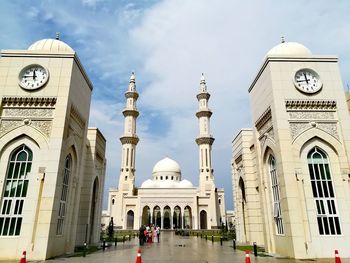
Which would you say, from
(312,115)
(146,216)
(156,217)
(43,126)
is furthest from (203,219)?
(43,126)

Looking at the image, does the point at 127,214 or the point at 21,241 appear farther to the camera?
the point at 127,214

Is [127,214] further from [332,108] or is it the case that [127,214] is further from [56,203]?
[332,108]

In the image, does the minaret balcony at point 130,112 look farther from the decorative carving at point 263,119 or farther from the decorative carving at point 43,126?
the decorative carving at point 43,126

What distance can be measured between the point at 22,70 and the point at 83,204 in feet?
29.3

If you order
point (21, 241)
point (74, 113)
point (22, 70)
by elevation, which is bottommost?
point (21, 241)

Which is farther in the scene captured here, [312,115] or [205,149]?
[205,149]

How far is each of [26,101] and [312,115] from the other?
1392 centimetres

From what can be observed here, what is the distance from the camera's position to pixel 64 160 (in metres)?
13.4

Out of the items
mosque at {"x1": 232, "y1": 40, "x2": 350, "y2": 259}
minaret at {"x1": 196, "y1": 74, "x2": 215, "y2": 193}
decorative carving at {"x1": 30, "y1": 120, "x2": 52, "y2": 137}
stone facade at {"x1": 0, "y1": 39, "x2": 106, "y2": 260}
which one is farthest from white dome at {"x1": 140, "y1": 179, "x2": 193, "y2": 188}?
decorative carving at {"x1": 30, "y1": 120, "x2": 52, "y2": 137}

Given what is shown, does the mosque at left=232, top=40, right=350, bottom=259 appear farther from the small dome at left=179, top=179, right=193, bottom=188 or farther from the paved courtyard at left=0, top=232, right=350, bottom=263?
the small dome at left=179, top=179, right=193, bottom=188

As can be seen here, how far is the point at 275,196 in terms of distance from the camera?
1427 centimetres

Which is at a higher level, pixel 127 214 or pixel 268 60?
pixel 268 60

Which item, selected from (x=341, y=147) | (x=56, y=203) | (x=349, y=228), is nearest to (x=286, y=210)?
(x=349, y=228)

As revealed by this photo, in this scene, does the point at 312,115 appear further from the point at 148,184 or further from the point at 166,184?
the point at 148,184
